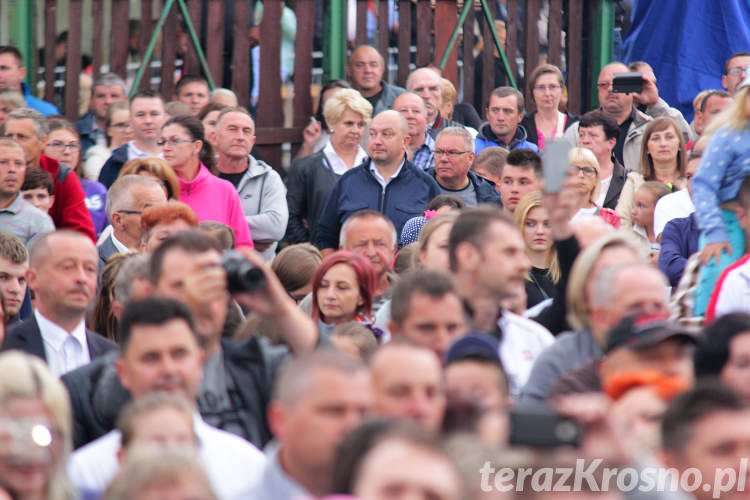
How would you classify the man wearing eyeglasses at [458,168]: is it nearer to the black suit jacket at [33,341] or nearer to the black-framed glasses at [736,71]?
the black-framed glasses at [736,71]

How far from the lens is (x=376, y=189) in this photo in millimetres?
8883

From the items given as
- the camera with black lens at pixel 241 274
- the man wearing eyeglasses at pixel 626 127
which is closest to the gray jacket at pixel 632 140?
the man wearing eyeglasses at pixel 626 127

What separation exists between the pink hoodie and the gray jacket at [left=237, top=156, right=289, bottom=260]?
0.28m

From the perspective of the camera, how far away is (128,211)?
7.54 m

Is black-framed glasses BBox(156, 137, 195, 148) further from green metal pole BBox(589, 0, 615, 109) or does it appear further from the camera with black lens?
green metal pole BBox(589, 0, 615, 109)

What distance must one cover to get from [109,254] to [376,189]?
2064 millimetres

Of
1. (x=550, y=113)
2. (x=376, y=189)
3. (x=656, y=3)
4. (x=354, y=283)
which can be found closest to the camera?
(x=354, y=283)

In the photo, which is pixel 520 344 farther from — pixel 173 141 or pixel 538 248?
pixel 173 141

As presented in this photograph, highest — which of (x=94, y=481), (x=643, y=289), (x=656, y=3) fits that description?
(x=656, y=3)

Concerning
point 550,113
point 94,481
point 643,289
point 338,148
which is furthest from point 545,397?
point 550,113

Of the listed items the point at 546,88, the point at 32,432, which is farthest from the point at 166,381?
the point at 546,88

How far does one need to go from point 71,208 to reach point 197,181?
847mm

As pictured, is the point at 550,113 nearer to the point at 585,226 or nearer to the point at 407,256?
the point at 407,256

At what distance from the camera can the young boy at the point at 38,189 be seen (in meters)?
7.91
